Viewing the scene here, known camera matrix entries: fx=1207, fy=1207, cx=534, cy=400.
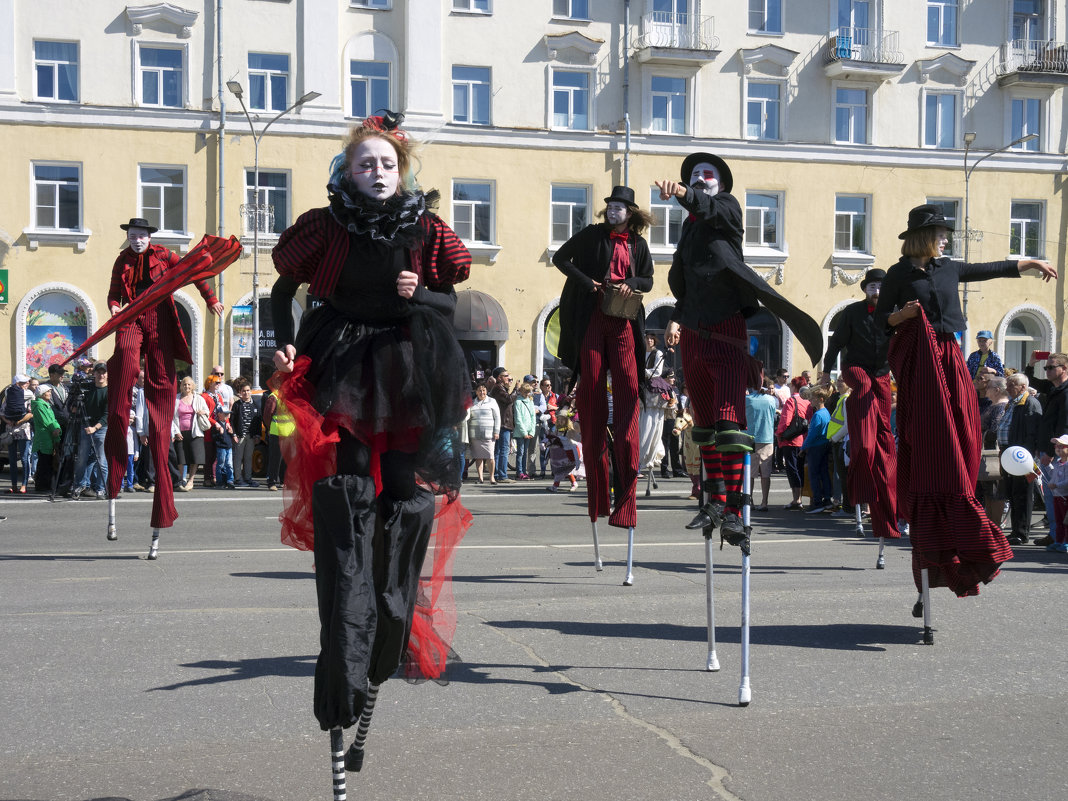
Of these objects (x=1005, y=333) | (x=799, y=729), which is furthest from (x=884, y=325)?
(x=1005, y=333)

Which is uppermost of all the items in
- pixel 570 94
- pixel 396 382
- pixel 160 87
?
pixel 570 94

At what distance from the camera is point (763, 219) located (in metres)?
35.9

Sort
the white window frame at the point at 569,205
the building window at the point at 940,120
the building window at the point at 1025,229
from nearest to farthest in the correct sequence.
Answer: the white window frame at the point at 569,205, the building window at the point at 940,120, the building window at the point at 1025,229

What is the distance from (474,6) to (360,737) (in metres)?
31.4

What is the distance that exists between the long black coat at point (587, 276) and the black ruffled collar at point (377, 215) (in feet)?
14.2

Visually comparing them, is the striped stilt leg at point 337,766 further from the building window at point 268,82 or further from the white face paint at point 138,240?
the building window at point 268,82

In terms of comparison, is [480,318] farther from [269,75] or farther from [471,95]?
[269,75]

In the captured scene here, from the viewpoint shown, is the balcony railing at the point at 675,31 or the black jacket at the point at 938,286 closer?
the black jacket at the point at 938,286

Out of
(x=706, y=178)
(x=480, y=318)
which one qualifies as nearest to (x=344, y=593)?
(x=706, y=178)

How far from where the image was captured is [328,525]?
12.6ft

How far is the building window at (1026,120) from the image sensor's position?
3762 centimetres

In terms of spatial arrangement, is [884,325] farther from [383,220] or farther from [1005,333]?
[1005,333]

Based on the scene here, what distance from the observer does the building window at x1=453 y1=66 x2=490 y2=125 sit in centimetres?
3300

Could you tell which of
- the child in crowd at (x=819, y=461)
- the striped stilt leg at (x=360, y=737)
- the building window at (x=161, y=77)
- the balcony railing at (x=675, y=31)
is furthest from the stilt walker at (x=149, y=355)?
the balcony railing at (x=675, y=31)
